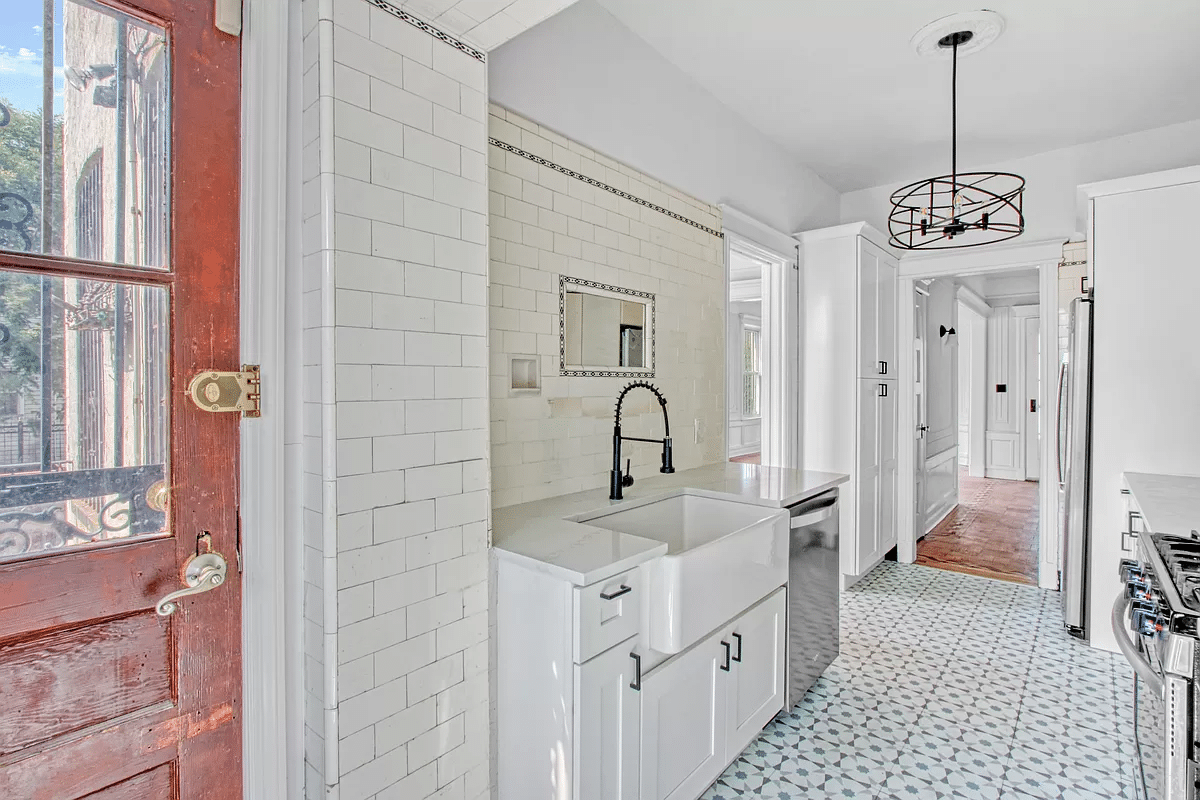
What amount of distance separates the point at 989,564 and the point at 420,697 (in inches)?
178

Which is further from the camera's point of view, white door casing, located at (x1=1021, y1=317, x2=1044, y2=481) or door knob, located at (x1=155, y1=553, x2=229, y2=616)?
white door casing, located at (x1=1021, y1=317, x2=1044, y2=481)

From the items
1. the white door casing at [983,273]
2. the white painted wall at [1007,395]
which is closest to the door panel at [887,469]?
the white door casing at [983,273]

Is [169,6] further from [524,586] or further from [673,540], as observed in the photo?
[673,540]

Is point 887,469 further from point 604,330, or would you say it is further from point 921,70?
point 604,330

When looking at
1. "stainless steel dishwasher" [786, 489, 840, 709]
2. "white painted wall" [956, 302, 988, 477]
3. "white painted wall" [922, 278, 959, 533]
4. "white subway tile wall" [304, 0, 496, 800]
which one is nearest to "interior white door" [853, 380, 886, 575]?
"white painted wall" [922, 278, 959, 533]

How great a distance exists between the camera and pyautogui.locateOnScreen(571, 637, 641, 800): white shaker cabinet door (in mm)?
1406

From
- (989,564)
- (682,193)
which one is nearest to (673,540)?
(682,193)

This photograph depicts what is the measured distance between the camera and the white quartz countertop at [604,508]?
1488mm

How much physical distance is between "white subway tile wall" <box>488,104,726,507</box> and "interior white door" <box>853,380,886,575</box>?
1.37 meters

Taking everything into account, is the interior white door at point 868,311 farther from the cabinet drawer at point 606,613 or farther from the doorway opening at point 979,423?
the cabinet drawer at point 606,613

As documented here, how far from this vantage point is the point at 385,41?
54.4 inches

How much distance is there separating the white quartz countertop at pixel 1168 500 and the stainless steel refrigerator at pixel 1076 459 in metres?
Answer: 0.27

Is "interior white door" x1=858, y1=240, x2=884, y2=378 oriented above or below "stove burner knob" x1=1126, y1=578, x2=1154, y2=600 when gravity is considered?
above

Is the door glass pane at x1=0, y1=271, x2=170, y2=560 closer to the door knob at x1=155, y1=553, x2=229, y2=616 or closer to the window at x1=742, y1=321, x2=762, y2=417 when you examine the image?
the door knob at x1=155, y1=553, x2=229, y2=616
